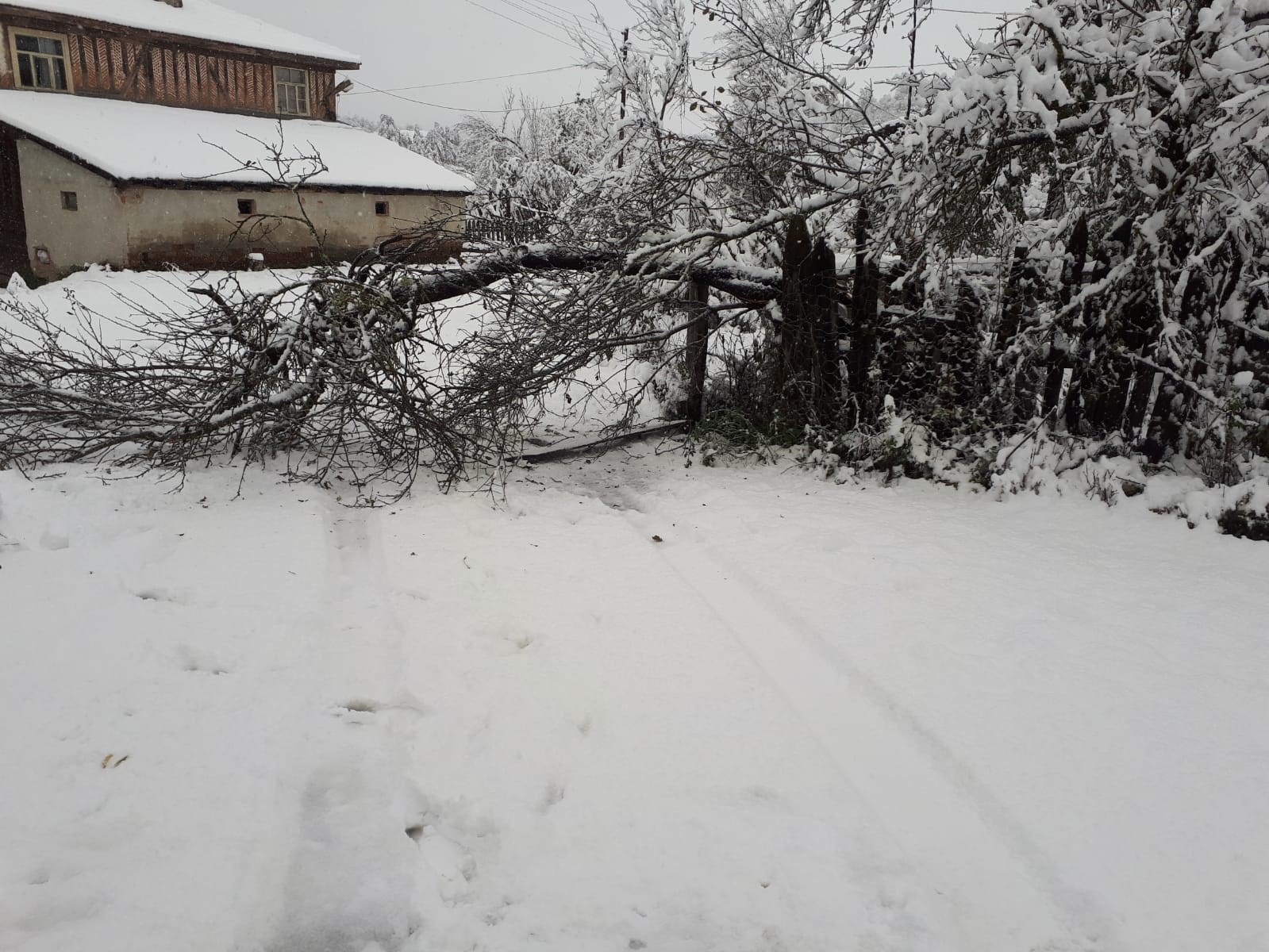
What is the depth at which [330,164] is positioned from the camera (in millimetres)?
21391

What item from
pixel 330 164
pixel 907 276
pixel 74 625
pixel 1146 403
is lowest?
pixel 74 625

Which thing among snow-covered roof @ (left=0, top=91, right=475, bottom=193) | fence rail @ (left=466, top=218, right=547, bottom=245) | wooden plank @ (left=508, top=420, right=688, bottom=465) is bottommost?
wooden plank @ (left=508, top=420, right=688, bottom=465)

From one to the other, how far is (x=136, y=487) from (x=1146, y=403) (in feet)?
21.8

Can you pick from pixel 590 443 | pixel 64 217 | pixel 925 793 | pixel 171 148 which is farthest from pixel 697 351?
pixel 64 217

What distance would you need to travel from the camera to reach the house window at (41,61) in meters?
20.0

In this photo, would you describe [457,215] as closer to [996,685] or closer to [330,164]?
[996,685]

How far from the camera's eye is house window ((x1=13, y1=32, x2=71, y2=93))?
1995 cm

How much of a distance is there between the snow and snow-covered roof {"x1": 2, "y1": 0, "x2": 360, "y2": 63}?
21.3m

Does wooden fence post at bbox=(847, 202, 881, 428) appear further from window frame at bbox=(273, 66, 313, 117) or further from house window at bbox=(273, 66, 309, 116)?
→ house window at bbox=(273, 66, 309, 116)

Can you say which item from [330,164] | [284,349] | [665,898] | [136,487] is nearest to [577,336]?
[284,349]

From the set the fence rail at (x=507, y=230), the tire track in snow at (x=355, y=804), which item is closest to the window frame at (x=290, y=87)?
the fence rail at (x=507, y=230)

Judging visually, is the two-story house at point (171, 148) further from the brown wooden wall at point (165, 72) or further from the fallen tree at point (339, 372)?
the fallen tree at point (339, 372)

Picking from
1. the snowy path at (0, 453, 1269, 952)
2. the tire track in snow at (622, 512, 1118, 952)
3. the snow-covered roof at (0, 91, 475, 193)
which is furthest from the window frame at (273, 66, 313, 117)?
the tire track in snow at (622, 512, 1118, 952)

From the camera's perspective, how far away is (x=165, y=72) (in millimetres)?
22078
